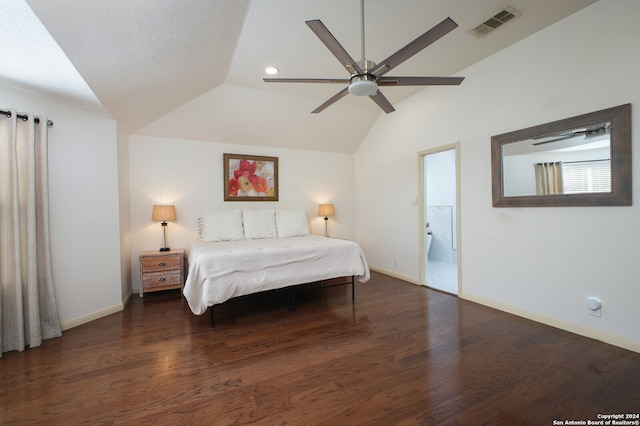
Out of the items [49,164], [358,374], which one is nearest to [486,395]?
[358,374]

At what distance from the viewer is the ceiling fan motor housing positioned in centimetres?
178

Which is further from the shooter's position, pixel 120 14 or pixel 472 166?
pixel 472 166

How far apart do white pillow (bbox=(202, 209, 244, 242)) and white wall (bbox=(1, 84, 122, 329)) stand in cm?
111

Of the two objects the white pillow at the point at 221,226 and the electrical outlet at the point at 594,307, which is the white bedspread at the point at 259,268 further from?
the electrical outlet at the point at 594,307

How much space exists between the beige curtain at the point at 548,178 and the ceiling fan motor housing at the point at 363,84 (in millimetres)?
2034

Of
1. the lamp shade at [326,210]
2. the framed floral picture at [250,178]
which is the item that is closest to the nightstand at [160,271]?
the framed floral picture at [250,178]

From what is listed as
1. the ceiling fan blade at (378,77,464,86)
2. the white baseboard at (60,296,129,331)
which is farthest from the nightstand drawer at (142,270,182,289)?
the ceiling fan blade at (378,77,464,86)

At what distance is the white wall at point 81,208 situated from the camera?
2531 millimetres

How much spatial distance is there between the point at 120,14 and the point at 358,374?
2.96 meters

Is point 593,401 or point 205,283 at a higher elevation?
point 205,283

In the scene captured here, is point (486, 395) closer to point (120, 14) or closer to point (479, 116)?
point (479, 116)

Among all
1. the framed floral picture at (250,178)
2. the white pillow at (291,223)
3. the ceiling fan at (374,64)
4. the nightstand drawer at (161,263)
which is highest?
the ceiling fan at (374,64)

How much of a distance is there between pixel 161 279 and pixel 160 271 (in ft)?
0.36

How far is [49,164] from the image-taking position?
98.6 inches
